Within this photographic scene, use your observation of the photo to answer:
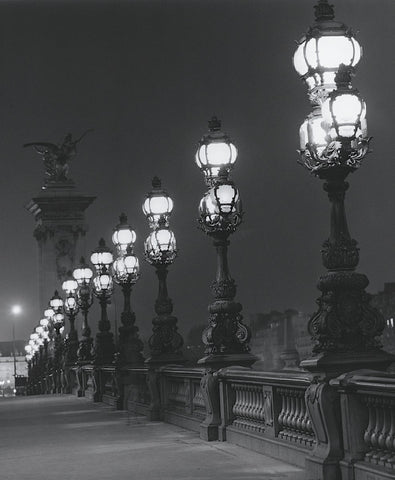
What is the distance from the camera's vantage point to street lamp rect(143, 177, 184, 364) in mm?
23969

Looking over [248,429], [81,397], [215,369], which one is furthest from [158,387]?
[81,397]

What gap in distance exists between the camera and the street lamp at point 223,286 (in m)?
18.1

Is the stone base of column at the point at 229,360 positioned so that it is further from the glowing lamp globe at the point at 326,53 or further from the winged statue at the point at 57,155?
the winged statue at the point at 57,155

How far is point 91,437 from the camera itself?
67.1 feet

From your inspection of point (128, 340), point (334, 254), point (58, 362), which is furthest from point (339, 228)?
point (58, 362)

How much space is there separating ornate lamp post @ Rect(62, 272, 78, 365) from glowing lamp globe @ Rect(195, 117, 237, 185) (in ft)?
93.0

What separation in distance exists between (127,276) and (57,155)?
5616 cm

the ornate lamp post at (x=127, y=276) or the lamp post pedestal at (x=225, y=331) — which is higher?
the ornate lamp post at (x=127, y=276)

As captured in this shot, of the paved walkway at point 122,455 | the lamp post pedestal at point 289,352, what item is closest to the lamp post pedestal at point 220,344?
the paved walkway at point 122,455

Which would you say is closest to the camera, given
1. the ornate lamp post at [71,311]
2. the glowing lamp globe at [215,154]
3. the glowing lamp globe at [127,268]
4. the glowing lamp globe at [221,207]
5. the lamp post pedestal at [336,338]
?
the lamp post pedestal at [336,338]

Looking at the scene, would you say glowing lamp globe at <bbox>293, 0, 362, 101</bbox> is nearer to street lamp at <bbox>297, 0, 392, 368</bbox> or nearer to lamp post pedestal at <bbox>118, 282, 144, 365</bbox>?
street lamp at <bbox>297, 0, 392, 368</bbox>

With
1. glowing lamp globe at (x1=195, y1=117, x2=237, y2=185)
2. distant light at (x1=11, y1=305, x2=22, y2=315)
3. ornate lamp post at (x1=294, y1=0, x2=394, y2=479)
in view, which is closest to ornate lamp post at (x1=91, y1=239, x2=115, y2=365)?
glowing lamp globe at (x1=195, y1=117, x2=237, y2=185)

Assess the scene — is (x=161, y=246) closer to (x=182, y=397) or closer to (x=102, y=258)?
(x=182, y=397)

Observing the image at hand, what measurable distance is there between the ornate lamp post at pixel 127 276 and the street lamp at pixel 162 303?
5.15 meters
